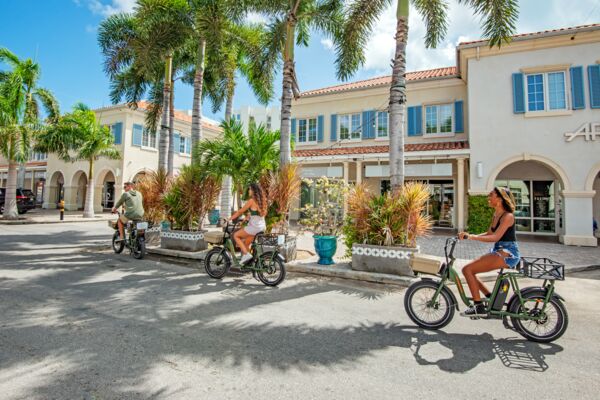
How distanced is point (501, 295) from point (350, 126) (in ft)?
50.0

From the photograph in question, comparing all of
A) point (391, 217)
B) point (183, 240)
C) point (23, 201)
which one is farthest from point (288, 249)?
point (23, 201)

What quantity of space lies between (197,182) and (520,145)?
12162 mm

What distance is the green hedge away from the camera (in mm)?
12680

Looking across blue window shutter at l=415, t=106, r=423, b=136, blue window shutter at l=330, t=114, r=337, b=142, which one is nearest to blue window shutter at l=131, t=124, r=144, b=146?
blue window shutter at l=330, t=114, r=337, b=142

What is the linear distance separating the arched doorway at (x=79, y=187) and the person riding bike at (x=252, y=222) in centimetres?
2751

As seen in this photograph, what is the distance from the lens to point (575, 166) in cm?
1183

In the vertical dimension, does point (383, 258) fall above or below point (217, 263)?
above

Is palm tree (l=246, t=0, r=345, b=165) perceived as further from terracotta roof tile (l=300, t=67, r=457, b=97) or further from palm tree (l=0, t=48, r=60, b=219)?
palm tree (l=0, t=48, r=60, b=219)

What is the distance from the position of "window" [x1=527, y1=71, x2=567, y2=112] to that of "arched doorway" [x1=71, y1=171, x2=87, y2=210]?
3170cm

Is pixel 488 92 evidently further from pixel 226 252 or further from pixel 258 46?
pixel 226 252

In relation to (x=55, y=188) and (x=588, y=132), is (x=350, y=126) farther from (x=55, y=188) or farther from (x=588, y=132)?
(x=55, y=188)

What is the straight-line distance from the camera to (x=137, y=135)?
25000 mm

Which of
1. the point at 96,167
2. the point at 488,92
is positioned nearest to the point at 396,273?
the point at 488,92

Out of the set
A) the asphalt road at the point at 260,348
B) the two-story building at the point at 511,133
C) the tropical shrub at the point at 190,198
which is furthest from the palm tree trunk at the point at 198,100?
the asphalt road at the point at 260,348
